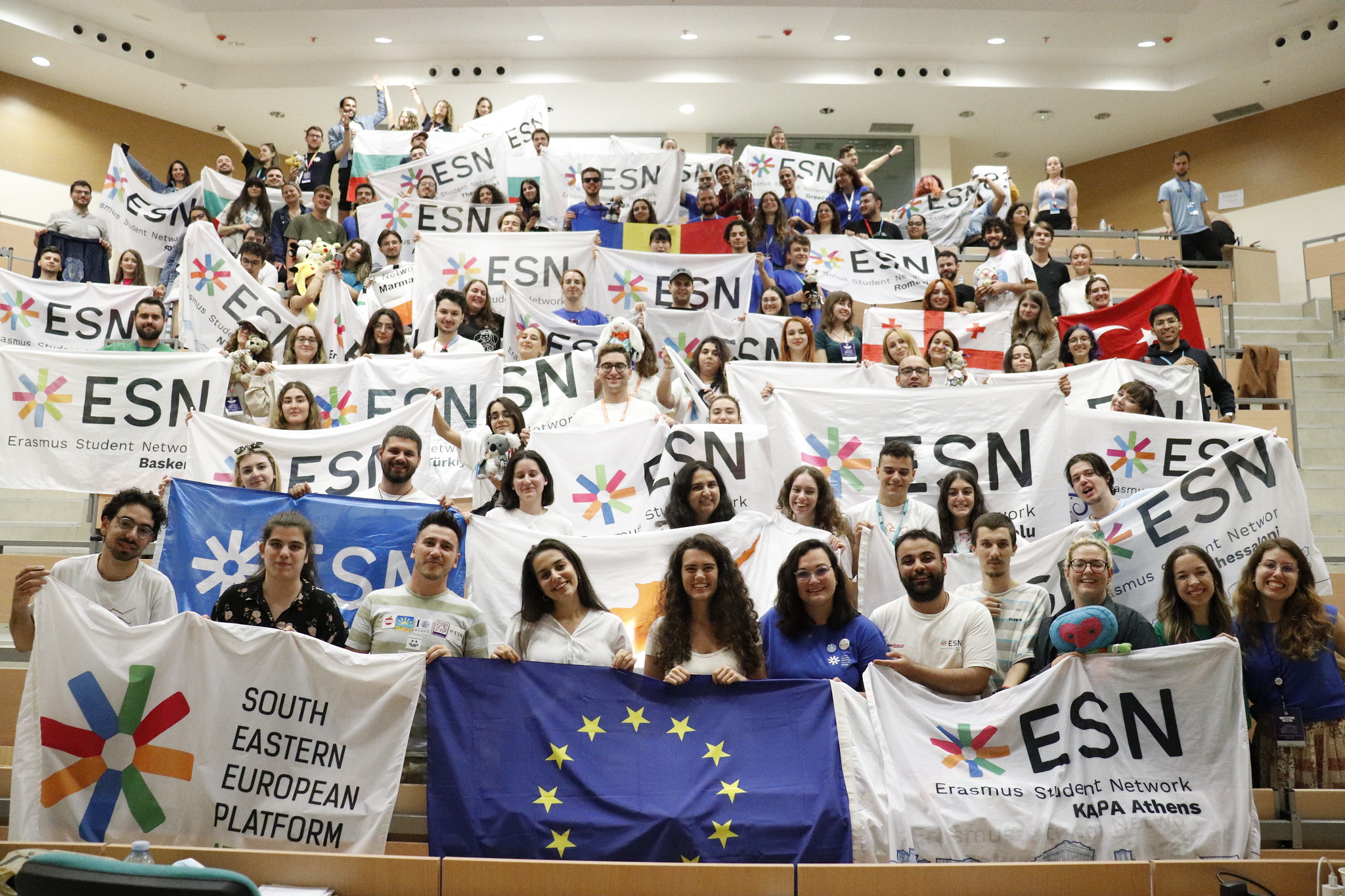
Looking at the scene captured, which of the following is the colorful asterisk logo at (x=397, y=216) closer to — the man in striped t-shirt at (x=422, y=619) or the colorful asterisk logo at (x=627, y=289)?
the colorful asterisk logo at (x=627, y=289)

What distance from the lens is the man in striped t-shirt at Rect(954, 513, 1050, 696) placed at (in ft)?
16.5

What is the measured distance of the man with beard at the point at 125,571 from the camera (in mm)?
5020

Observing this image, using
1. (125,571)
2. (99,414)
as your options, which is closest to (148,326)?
(99,414)

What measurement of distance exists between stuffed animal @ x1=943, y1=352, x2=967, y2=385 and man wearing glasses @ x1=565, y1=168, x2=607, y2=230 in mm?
5320

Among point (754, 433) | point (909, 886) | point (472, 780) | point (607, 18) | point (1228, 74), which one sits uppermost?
point (607, 18)

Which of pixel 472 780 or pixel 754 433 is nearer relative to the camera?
pixel 472 780

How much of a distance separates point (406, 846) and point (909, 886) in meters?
2.04

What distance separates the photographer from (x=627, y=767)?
4496 mm

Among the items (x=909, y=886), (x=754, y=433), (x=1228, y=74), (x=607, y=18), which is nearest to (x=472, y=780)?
(x=909, y=886)

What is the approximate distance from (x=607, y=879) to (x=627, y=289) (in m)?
7.55

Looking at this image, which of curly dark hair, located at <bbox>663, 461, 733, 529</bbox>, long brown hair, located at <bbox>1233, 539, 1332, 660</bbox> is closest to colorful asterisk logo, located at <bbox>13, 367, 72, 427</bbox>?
curly dark hair, located at <bbox>663, 461, 733, 529</bbox>

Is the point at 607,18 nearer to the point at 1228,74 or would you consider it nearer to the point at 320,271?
the point at 320,271

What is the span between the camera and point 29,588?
15.1 ft

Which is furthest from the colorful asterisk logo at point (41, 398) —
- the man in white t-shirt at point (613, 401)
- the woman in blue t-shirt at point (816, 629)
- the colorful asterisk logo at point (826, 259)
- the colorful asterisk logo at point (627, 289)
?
the colorful asterisk logo at point (826, 259)
